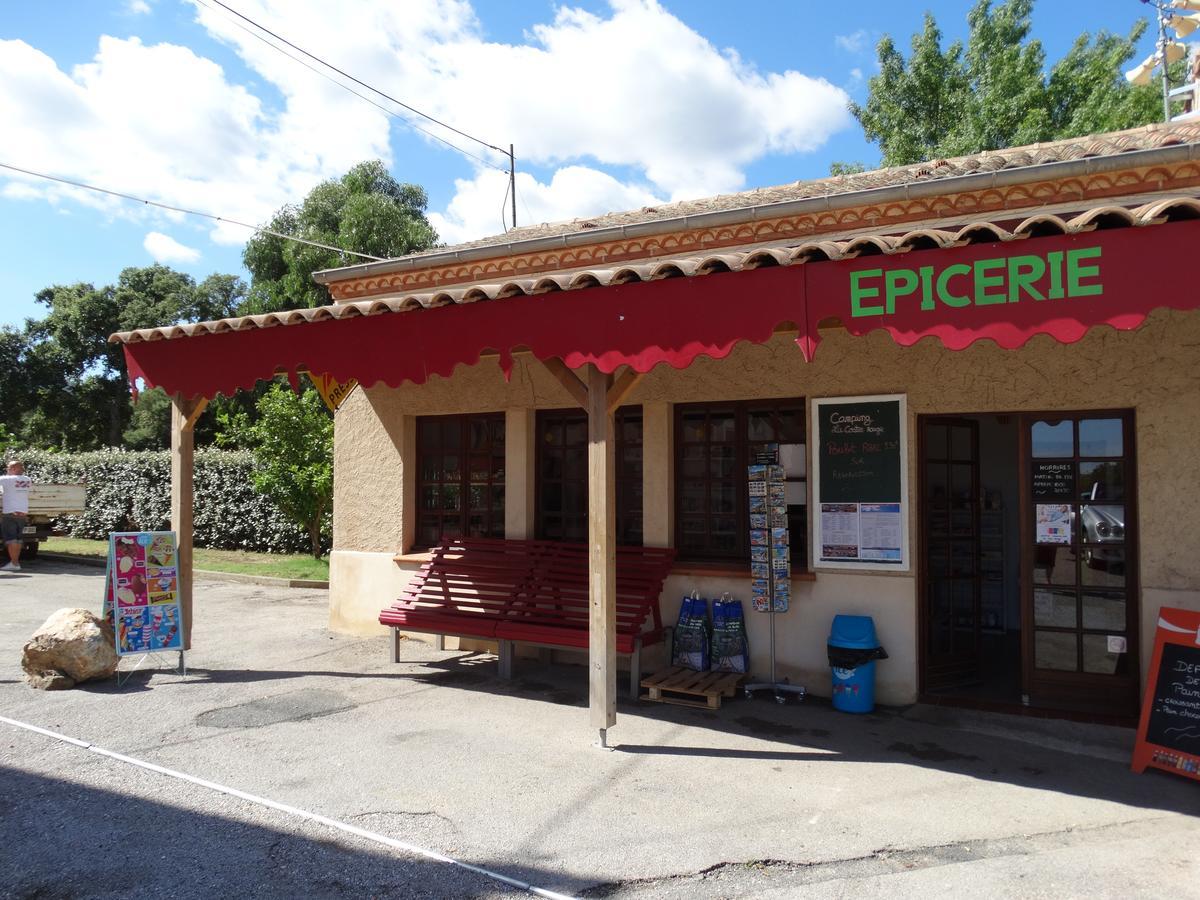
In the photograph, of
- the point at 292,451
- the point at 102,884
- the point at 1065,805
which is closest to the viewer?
the point at 102,884

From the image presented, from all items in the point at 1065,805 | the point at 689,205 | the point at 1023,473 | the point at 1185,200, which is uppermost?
the point at 689,205

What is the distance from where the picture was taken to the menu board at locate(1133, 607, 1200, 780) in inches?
186

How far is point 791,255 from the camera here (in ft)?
14.7

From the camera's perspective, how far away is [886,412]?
621 cm

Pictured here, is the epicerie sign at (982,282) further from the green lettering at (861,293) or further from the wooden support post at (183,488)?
the wooden support post at (183,488)

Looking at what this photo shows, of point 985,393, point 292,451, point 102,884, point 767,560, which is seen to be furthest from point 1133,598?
point 292,451

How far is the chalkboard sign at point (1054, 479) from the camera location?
5914 millimetres

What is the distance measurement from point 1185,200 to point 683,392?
152 inches

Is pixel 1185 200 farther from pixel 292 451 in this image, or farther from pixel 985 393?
pixel 292 451

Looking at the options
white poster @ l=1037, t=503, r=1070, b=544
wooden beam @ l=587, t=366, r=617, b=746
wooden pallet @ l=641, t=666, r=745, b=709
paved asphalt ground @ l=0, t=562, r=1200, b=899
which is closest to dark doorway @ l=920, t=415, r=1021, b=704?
white poster @ l=1037, t=503, r=1070, b=544

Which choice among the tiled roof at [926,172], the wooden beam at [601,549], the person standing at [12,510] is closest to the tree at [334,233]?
the person standing at [12,510]

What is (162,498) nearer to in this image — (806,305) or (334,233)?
(334,233)

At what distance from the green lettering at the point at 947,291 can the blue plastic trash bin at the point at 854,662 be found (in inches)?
109

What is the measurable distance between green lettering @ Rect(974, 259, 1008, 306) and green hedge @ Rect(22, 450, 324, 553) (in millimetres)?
13965
